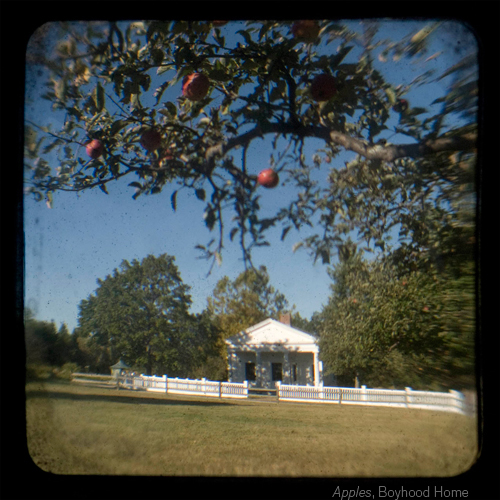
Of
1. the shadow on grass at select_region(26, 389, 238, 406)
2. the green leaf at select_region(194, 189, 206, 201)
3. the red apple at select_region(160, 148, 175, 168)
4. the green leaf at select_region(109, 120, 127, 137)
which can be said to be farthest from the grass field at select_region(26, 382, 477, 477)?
the green leaf at select_region(109, 120, 127, 137)

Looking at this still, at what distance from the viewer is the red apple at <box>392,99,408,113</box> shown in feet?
5.31

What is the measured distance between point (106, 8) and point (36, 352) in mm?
1337

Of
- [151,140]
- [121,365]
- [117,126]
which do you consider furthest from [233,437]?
[117,126]

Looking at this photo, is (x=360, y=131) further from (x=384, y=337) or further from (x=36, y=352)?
(x=36, y=352)

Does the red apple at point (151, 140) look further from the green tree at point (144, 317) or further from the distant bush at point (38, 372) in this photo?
the distant bush at point (38, 372)

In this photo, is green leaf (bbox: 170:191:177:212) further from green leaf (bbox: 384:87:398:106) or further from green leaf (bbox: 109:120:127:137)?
green leaf (bbox: 384:87:398:106)

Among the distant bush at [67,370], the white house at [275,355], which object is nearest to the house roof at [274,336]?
the white house at [275,355]

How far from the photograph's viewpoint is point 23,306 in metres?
1.58

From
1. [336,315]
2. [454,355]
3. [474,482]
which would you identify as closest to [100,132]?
[336,315]

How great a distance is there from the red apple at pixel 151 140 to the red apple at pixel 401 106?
0.92 meters

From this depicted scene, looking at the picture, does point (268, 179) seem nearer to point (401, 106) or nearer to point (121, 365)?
point (401, 106)

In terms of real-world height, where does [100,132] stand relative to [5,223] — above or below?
above

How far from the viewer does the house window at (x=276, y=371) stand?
5.02 feet

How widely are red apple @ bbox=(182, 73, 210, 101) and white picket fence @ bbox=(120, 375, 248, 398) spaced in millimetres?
1106
